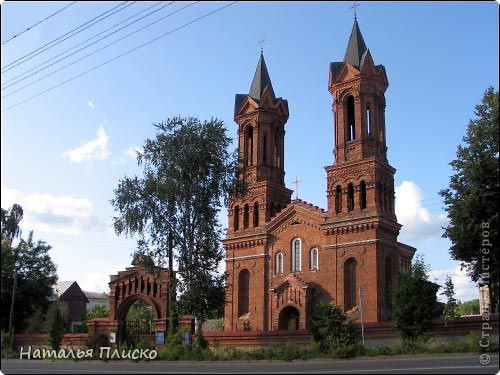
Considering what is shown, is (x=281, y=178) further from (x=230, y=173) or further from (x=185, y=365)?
(x=185, y=365)

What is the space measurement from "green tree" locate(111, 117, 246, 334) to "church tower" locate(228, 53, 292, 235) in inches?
537

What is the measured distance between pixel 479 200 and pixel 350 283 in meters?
18.1

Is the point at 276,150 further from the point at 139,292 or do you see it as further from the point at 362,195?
the point at 139,292

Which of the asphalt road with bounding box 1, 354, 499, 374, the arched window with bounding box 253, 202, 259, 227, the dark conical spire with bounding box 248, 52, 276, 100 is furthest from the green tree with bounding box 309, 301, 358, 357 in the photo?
the dark conical spire with bounding box 248, 52, 276, 100

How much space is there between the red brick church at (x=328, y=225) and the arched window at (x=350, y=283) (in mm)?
71

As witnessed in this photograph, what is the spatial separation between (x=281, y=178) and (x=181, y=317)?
1992 cm

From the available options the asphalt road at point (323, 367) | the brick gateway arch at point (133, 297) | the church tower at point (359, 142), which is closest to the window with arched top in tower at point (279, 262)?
the church tower at point (359, 142)

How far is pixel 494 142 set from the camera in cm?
2544

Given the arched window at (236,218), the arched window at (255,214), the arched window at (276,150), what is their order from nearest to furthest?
the arched window at (255,214)
the arched window at (236,218)
the arched window at (276,150)

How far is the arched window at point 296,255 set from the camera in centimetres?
4512

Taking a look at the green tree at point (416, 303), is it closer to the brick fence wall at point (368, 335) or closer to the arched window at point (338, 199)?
the brick fence wall at point (368, 335)

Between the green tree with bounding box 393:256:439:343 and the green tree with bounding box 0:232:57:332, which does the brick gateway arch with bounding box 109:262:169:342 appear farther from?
the green tree with bounding box 393:256:439:343

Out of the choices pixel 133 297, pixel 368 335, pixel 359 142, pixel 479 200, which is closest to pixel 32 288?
pixel 133 297

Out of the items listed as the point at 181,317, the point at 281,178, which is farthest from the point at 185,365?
the point at 281,178
